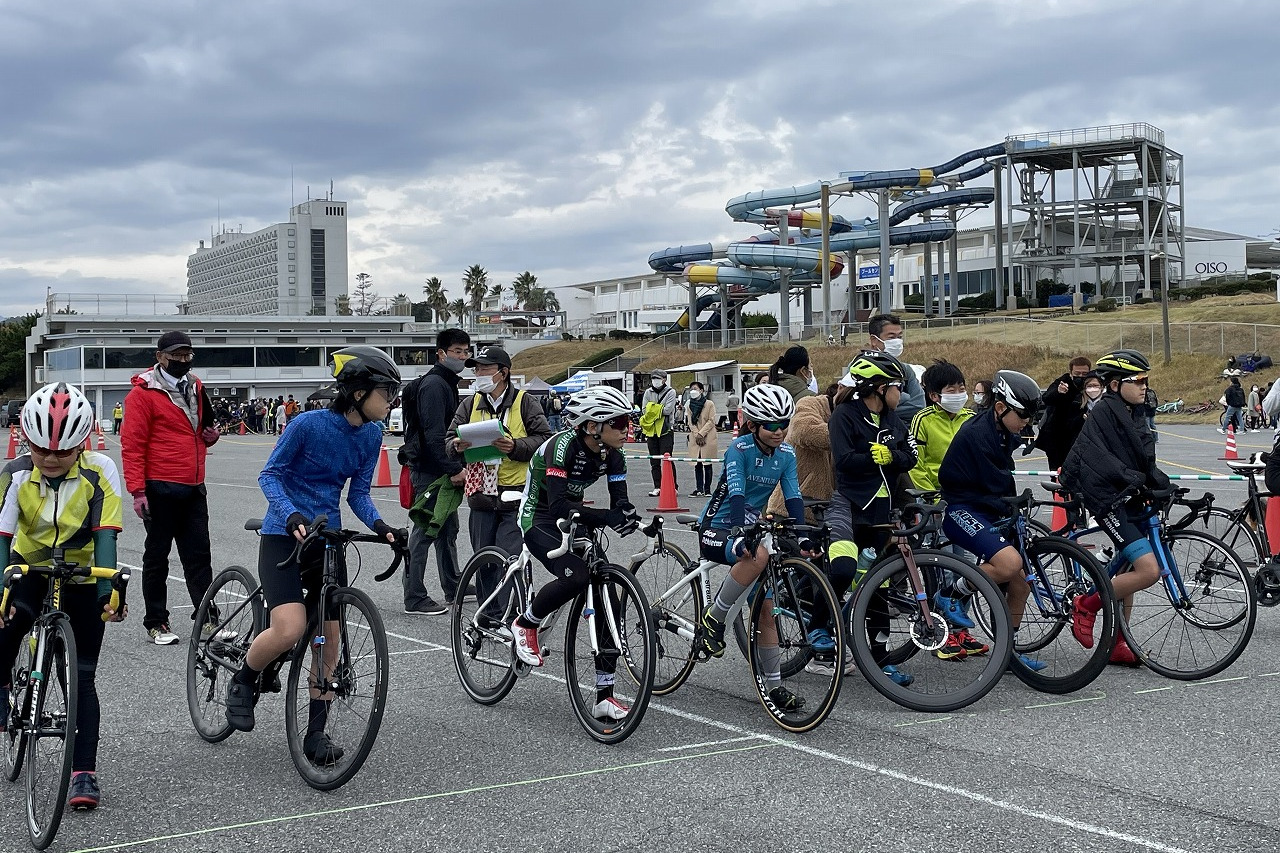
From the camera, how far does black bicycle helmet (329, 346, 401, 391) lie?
215 inches

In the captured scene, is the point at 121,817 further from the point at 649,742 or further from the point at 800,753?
the point at 800,753

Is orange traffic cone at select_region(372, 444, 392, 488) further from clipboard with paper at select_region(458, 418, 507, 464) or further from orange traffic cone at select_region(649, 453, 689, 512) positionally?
clipboard with paper at select_region(458, 418, 507, 464)

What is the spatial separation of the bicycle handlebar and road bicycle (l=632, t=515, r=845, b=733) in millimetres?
2390

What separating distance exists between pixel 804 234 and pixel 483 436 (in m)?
73.0

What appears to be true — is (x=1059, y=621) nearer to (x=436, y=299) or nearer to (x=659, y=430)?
(x=659, y=430)

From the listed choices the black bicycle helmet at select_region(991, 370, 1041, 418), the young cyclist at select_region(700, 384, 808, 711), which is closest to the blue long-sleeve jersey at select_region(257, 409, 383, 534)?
the young cyclist at select_region(700, 384, 808, 711)

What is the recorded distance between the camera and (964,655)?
6605 mm

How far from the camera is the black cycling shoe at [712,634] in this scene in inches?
248

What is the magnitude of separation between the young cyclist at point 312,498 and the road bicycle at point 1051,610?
3523mm

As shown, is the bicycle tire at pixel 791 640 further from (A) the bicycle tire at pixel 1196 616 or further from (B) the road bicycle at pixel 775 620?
(A) the bicycle tire at pixel 1196 616

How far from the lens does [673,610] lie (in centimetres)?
646

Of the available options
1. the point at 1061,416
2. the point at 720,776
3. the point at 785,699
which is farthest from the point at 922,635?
the point at 1061,416

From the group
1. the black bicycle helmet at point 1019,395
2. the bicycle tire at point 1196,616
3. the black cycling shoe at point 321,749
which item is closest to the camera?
the black cycling shoe at point 321,749

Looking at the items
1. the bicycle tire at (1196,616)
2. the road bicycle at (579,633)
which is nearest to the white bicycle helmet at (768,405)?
the road bicycle at (579,633)
